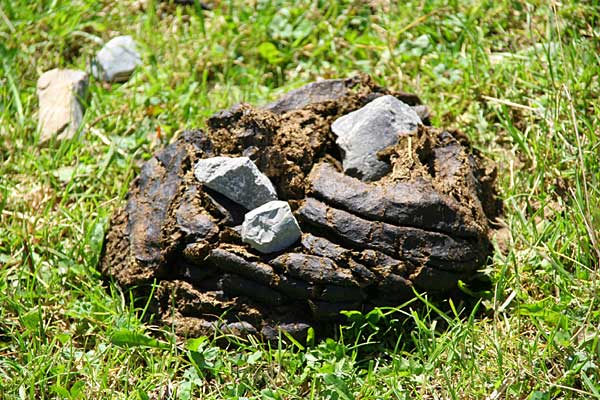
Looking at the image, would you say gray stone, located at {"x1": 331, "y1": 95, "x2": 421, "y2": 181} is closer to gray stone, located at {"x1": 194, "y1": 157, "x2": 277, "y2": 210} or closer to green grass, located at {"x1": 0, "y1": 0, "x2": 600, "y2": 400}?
gray stone, located at {"x1": 194, "y1": 157, "x2": 277, "y2": 210}

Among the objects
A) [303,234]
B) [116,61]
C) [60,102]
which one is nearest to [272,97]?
[116,61]

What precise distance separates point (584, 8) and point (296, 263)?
2.46 metres

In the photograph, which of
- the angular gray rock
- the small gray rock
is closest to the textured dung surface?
the small gray rock

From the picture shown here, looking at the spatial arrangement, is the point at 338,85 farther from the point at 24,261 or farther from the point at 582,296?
the point at 24,261

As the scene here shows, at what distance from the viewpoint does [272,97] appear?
4.55 m

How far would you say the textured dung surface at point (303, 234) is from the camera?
3.16 metres

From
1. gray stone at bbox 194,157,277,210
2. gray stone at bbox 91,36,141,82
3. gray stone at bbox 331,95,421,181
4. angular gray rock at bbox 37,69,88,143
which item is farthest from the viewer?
gray stone at bbox 91,36,141,82

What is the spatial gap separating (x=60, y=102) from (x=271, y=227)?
200cm

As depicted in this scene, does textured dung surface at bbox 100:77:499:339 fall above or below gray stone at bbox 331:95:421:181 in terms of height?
below

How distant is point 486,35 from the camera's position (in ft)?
15.5

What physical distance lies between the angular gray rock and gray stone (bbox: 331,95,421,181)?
1.73 metres

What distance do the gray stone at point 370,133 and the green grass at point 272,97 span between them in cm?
61

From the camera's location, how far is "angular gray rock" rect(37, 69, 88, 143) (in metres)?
4.43

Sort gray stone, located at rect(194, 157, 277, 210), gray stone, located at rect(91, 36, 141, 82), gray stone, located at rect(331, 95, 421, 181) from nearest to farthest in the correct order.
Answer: gray stone, located at rect(194, 157, 277, 210) → gray stone, located at rect(331, 95, 421, 181) → gray stone, located at rect(91, 36, 141, 82)
